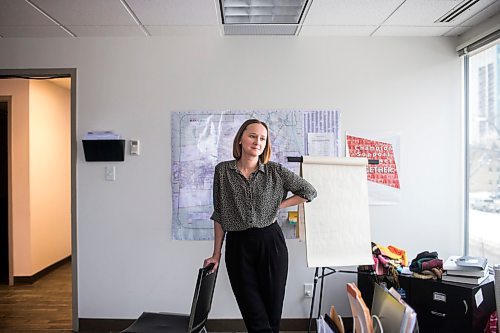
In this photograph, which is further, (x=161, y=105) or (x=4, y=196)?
(x=4, y=196)

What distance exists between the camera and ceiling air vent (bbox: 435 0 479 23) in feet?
9.26

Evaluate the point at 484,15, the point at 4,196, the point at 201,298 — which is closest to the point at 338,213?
the point at 201,298

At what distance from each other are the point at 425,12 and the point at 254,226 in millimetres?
1920

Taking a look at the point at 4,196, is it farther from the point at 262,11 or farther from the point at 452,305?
the point at 452,305

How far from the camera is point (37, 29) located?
10.8 ft

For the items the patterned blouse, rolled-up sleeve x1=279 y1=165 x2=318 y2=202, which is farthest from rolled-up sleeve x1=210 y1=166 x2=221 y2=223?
rolled-up sleeve x1=279 y1=165 x2=318 y2=202

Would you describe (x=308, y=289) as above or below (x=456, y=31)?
below

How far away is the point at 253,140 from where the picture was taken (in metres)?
2.45

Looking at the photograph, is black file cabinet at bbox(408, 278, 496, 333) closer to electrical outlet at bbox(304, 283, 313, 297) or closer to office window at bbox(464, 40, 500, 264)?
office window at bbox(464, 40, 500, 264)

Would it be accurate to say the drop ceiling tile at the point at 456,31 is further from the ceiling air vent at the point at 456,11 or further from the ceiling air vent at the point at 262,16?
the ceiling air vent at the point at 262,16

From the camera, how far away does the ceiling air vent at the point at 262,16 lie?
9.50 feet

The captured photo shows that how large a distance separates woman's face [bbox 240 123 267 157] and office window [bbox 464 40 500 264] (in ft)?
6.08

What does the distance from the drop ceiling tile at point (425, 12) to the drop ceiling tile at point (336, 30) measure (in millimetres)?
189

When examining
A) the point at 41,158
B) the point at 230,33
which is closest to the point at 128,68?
the point at 230,33
